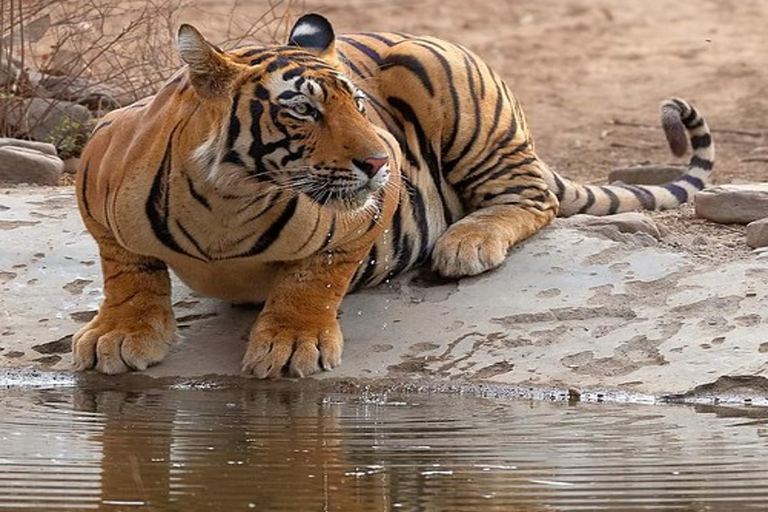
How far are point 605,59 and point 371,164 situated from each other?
29.4ft

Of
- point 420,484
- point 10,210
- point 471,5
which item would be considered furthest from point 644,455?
point 471,5

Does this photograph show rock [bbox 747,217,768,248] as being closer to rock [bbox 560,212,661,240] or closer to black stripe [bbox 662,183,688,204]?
rock [bbox 560,212,661,240]

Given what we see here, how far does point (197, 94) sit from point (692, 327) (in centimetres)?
169

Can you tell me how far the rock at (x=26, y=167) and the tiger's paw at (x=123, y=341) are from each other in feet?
6.04

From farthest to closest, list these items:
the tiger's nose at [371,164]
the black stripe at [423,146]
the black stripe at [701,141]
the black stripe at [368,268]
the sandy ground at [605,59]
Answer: the sandy ground at [605,59], the black stripe at [701,141], the black stripe at [423,146], the black stripe at [368,268], the tiger's nose at [371,164]

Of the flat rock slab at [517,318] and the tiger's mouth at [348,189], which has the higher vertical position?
the tiger's mouth at [348,189]

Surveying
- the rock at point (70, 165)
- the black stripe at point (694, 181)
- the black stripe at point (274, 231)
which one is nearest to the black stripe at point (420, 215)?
the black stripe at point (274, 231)

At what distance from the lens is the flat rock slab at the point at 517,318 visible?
5.40 m

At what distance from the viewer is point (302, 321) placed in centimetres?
548

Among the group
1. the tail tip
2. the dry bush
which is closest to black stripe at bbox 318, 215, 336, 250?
the tail tip

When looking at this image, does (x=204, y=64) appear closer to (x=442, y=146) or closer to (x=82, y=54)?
(x=442, y=146)

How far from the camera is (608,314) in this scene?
18.8 feet

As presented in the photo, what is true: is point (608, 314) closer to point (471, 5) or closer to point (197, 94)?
point (197, 94)

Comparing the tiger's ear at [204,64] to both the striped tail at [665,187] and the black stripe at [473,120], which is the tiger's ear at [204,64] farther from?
the striped tail at [665,187]
